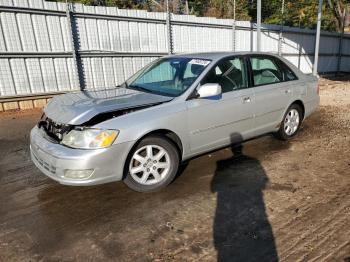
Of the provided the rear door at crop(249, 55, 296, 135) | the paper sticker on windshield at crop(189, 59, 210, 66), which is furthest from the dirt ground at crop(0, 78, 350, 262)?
the paper sticker on windshield at crop(189, 59, 210, 66)

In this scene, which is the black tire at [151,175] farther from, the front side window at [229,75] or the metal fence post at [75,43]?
the metal fence post at [75,43]

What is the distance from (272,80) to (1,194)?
430 cm

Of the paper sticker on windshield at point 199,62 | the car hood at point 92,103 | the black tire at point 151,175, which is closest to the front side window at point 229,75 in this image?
the paper sticker on windshield at point 199,62

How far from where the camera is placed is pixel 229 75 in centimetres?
456

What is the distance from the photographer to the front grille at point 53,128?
11.4 ft

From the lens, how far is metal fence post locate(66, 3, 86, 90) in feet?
29.4

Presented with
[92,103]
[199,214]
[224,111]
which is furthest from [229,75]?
[199,214]

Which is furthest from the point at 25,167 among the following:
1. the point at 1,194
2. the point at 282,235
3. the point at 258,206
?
the point at 282,235

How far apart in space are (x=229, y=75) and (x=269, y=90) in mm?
858

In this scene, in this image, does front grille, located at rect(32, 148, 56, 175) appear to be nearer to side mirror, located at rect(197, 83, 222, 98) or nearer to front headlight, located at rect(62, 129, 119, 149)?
front headlight, located at rect(62, 129, 119, 149)

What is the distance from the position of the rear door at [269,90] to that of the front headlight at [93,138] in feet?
8.04

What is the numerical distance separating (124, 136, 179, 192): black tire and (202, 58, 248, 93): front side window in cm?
104

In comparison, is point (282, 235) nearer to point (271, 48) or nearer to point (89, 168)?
point (89, 168)

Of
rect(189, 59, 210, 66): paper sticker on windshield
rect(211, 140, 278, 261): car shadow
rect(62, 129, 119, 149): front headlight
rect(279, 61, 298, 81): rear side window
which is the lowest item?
rect(211, 140, 278, 261): car shadow
